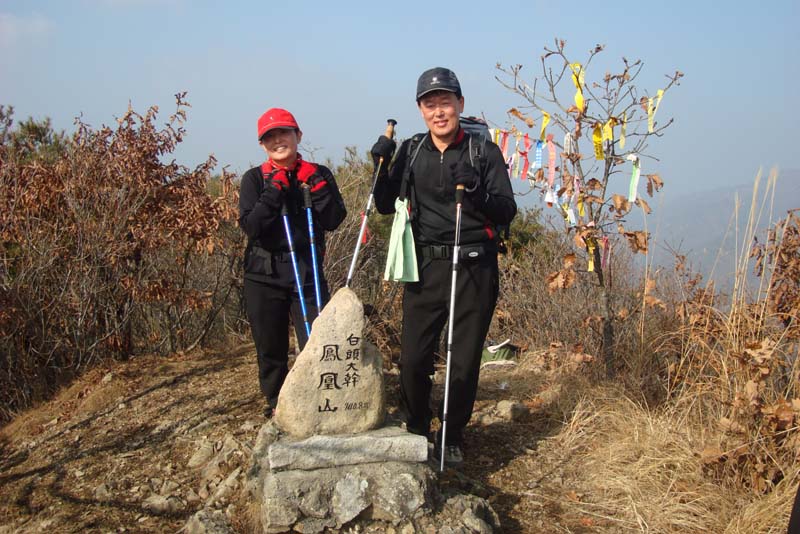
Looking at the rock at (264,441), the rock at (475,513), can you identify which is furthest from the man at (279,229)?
the rock at (475,513)

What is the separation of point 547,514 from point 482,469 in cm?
61

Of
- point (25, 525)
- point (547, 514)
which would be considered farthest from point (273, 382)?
point (547, 514)

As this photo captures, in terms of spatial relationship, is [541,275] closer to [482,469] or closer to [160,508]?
[482,469]

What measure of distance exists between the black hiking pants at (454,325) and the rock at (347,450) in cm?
56

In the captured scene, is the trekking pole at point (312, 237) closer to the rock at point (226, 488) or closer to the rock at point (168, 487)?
the rock at point (226, 488)

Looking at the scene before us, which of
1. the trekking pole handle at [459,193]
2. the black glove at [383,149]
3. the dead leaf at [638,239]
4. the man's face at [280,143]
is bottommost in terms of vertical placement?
the dead leaf at [638,239]

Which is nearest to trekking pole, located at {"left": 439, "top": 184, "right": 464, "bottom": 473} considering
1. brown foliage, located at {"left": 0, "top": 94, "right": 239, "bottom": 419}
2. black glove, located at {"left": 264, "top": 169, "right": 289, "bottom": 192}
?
black glove, located at {"left": 264, "top": 169, "right": 289, "bottom": 192}

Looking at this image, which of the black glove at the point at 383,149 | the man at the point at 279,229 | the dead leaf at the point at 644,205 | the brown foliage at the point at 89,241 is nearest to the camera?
the black glove at the point at 383,149

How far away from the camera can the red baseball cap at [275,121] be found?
4.15 meters

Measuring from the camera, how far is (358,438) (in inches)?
144

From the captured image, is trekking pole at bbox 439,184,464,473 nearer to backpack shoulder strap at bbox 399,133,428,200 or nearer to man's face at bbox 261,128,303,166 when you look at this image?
backpack shoulder strap at bbox 399,133,428,200

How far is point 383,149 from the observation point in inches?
162

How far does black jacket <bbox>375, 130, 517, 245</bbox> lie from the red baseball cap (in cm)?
66

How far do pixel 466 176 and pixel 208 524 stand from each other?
2343 millimetres
